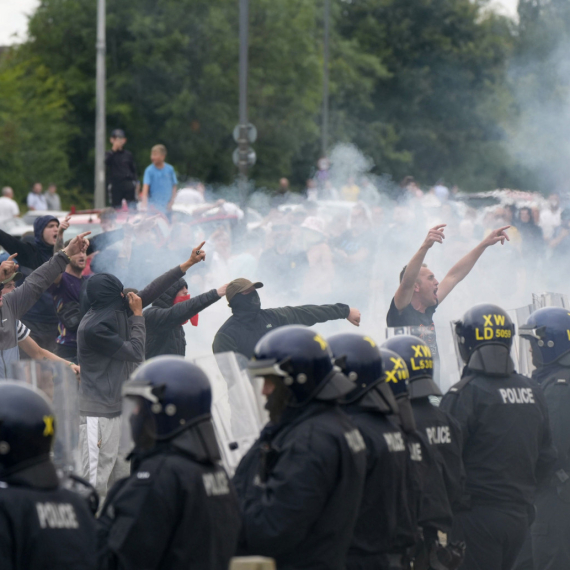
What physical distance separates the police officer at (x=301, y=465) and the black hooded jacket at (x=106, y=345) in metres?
3.20

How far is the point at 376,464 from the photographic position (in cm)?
391

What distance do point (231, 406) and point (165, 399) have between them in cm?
123

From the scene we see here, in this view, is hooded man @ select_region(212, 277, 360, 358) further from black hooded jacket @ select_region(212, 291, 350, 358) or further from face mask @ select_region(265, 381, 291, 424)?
face mask @ select_region(265, 381, 291, 424)

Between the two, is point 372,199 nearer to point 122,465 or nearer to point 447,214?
point 447,214

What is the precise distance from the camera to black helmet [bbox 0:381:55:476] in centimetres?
292

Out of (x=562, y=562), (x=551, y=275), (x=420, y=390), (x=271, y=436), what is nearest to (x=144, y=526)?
(x=271, y=436)

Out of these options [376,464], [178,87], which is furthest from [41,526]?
[178,87]

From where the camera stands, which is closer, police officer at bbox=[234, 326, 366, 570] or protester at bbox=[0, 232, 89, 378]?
police officer at bbox=[234, 326, 366, 570]

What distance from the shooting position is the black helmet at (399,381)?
4316 millimetres

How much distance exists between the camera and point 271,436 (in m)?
3.62

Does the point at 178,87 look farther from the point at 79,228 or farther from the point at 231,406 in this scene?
the point at 231,406

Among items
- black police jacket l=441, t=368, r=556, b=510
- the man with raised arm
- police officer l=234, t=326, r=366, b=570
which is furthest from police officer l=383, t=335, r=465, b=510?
the man with raised arm

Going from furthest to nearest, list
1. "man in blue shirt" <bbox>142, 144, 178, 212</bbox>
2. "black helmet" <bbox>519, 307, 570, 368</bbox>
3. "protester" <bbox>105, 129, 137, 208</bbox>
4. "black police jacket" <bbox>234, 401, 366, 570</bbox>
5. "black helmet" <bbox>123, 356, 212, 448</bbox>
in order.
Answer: "protester" <bbox>105, 129, 137, 208</bbox> < "man in blue shirt" <bbox>142, 144, 178, 212</bbox> < "black helmet" <bbox>519, 307, 570, 368</bbox> < "black police jacket" <bbox>234, 401, 366, 570</bbox> < "black helmet" <bbox>123, 356, 212, 448</bbox>

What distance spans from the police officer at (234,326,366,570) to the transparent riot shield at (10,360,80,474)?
698 millimetres
